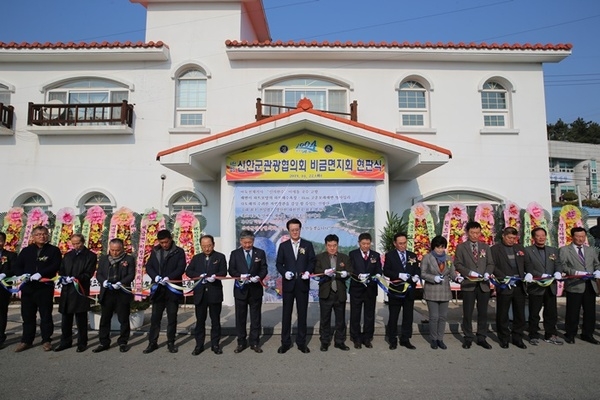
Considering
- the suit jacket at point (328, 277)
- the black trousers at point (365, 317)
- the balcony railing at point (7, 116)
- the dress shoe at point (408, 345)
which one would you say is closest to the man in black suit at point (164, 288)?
the suit jacket at point (328, 277)

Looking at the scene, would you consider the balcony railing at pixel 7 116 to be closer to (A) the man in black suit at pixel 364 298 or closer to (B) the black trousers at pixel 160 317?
(B) the black trousers at pixel 160 317

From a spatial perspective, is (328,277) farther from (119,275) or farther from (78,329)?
(78,329)

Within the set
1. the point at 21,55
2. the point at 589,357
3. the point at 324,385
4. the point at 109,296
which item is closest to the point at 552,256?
the point at 589,357

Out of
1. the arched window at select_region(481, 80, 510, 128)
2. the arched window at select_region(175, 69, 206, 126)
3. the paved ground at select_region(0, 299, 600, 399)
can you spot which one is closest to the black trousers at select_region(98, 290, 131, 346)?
the paved ground at select_region(0, 299, 600, 399)

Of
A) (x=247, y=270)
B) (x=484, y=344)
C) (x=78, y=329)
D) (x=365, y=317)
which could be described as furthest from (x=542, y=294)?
(x=78, y=329)

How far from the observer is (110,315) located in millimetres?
5781

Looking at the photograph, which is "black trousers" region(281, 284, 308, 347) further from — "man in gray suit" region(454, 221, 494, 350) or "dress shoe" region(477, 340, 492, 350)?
"dress shoe" region(477, 340, 492, 350)

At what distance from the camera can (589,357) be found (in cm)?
530

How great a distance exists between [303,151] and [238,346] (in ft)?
15.2

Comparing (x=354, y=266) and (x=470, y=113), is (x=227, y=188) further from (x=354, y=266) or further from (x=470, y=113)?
(x=470, y=113)

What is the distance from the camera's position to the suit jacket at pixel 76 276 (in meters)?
5.68

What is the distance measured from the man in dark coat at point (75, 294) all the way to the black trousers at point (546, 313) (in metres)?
7.02

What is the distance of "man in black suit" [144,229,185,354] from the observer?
5668mm

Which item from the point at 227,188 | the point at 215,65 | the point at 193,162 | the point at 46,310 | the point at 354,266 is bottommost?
the point at 46,310
